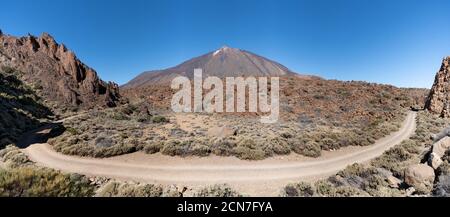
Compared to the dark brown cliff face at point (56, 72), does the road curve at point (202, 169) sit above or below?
below

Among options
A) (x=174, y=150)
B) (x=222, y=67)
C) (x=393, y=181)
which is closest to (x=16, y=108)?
(x=174, y=150)

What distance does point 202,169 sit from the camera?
11.4 meters

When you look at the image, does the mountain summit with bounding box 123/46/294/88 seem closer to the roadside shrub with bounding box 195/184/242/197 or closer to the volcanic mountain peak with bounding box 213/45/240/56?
the volcanic mountain peak with bounding box 213/45/240/56

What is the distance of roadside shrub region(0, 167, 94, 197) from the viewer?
5.89m

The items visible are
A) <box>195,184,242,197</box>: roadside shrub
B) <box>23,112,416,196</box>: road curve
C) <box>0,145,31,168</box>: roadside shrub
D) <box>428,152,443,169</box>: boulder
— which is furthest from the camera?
<box>0,145,31,168</box>: roadside shrub

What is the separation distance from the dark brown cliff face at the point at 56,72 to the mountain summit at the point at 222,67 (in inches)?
3645

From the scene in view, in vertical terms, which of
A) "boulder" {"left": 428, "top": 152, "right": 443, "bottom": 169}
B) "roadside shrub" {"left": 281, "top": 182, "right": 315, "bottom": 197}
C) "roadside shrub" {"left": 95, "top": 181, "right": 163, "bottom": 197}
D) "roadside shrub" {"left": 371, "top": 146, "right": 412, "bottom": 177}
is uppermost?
"boulder" {"left": 428, "top": 152, "right": 443, "bottom": 169}

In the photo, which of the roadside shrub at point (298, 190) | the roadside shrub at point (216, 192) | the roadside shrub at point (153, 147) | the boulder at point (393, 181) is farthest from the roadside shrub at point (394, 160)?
the roadside shrub at point (153, 147)

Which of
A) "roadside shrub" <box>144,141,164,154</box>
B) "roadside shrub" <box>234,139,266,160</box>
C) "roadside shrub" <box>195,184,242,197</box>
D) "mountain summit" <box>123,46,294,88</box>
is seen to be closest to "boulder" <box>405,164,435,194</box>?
"roadside shrub" <box>234,139,266,160</box>

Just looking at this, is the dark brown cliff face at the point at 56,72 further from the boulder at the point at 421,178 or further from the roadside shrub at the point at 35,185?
the boulder at the point at 421,178

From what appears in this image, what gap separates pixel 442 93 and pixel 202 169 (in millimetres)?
30594

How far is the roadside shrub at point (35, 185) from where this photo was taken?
19.3 feet

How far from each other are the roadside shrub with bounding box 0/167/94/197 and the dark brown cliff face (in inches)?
1028
